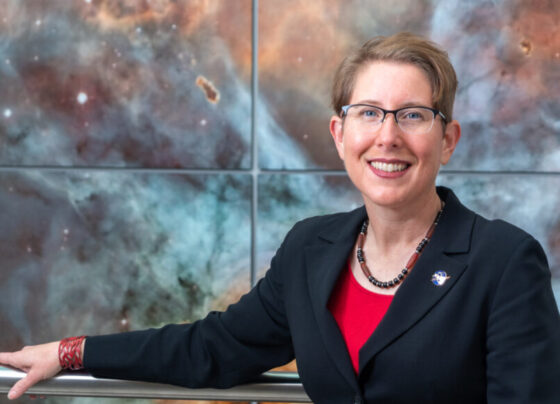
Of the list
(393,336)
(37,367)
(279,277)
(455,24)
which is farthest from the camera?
(455,24)

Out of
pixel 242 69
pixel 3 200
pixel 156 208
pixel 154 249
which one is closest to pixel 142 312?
pixel 154 249

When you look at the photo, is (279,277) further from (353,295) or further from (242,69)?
(242,69)

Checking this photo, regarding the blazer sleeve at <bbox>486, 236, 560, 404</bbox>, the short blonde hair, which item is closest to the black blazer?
the blazer sleeve at <bbox>486, 236, 560, 404</bbox>

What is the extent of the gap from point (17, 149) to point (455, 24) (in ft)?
5.98

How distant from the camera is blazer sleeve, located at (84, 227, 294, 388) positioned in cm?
133

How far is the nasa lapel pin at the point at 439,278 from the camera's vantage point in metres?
1.18

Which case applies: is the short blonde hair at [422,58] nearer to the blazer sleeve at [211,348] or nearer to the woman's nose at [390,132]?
the woman's nose at [390,132]

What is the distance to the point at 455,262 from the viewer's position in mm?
1188

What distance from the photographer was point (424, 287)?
1.19 meters

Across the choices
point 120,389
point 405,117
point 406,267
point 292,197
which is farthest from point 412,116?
point 292,197

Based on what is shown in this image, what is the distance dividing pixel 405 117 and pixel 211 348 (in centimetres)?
61

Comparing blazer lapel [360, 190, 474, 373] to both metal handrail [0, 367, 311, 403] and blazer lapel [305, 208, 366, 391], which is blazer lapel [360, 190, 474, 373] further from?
metal handrail [0, 367, 311, 403]

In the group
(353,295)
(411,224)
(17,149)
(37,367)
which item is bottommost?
(37,367)

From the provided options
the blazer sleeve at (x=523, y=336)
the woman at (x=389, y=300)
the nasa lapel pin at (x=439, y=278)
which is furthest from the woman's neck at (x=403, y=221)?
the blazer sleeve at (x=523, y=336)
